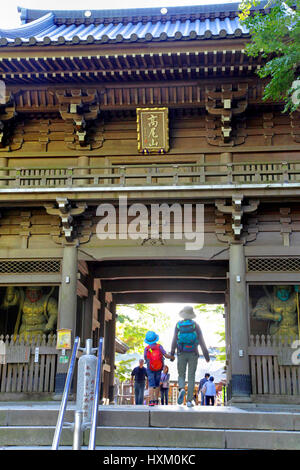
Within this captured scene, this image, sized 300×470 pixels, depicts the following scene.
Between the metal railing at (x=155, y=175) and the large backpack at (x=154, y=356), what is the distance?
3.69m

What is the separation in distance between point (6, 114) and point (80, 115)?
6.45ft

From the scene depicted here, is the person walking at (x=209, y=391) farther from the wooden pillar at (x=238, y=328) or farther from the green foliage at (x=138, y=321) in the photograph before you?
the green foliage at (x=138, y=321)

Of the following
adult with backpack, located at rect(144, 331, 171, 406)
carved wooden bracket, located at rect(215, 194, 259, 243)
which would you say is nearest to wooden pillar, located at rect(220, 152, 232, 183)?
carved wooden bracket, located at rect(215, 194, 259, 243)

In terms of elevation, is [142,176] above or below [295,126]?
below

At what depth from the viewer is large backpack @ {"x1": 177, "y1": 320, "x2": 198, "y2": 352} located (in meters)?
10.0

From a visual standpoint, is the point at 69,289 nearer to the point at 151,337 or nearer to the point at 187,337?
the point at 151,337

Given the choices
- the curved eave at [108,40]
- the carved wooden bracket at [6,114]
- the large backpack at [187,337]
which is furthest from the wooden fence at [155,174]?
the large backpack at [187,337]

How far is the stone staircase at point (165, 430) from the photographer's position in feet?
22.7

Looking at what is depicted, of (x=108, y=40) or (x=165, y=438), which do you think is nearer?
(x=165, y=438)

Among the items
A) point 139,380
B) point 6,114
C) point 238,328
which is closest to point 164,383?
point 139,380

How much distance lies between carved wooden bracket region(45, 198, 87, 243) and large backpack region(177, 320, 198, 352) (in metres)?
3.88

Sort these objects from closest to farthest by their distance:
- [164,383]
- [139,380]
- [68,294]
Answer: [68,294], [139,380], [164,383]

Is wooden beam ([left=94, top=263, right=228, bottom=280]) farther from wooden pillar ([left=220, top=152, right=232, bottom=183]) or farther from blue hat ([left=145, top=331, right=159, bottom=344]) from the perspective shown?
blue hat ([left=145, top=331, right=159, bottom=344])

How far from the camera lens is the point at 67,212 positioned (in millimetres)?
12188
